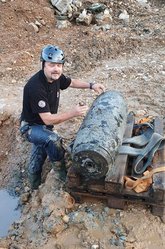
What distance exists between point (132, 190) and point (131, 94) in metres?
→ 3.30

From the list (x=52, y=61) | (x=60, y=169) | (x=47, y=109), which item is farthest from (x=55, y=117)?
(x=60, y=169)

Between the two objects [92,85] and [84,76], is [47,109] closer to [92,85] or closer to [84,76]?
[92,85]

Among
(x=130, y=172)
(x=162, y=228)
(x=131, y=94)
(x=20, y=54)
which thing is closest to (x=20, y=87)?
(x=20, y=54)

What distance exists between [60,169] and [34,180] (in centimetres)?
73

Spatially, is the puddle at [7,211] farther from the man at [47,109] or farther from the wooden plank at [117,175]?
the wooden plank at [117,175]

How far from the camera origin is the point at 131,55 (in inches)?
351

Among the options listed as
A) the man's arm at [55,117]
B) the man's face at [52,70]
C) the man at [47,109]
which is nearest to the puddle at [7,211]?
the man at [47,109]

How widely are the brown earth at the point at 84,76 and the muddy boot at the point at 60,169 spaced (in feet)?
0.48

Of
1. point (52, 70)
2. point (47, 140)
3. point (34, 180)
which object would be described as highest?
point (52, 70)

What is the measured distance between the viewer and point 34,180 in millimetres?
5664

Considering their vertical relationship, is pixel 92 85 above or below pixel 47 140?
above

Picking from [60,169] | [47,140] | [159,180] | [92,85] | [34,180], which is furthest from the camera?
[34,180]

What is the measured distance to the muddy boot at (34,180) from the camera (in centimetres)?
564

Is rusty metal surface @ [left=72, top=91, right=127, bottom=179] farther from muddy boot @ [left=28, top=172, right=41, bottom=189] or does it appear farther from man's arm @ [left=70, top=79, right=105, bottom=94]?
muddy boot @ [left=28, top=172, right=41, bottom=189]
